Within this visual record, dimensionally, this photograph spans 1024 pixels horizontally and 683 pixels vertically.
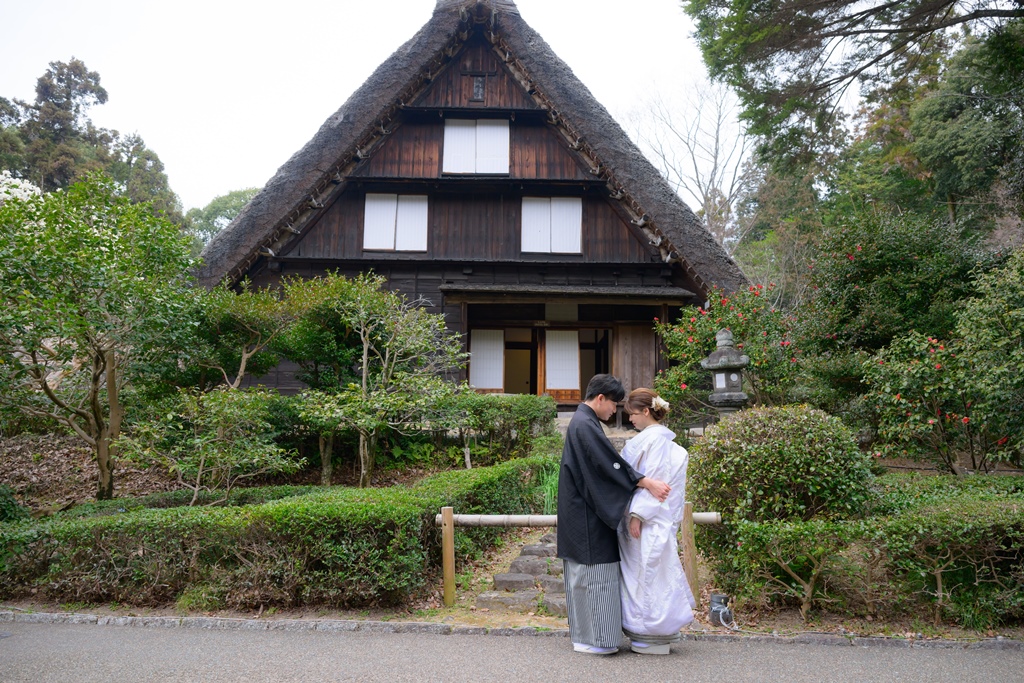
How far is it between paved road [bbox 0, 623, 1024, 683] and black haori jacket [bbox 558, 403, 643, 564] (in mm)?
545

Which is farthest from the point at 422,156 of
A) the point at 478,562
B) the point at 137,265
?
the point at 478,562

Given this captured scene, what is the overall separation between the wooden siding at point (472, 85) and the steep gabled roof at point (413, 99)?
16 centimetres

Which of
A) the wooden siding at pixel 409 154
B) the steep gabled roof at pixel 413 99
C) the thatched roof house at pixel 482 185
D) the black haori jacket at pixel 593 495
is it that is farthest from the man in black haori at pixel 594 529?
the wooden siding at pixel 409 154

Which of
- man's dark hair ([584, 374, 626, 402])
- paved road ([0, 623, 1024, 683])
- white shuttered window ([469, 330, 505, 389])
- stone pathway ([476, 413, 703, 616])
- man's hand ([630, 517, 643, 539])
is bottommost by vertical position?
paved road ([0, 623, 1024, 683])

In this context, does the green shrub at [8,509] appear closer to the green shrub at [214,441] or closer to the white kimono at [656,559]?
the green shrub at [214,441]

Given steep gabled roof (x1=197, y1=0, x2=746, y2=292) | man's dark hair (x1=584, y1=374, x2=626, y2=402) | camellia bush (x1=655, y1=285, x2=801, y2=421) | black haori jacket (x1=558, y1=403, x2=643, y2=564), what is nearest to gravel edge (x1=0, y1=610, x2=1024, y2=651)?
black haori jacket (x1=558, y1=403, x2=643, y2=564)

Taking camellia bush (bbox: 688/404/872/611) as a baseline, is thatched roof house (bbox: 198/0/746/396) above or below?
above

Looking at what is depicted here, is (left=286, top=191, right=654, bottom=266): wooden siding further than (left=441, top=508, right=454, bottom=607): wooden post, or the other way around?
(left=286, top=191, right=654, bottom=266): wooden siding

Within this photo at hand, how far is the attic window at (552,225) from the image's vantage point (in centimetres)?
1231

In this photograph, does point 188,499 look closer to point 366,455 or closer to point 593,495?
point 366,455

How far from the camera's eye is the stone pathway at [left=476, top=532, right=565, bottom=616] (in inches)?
167

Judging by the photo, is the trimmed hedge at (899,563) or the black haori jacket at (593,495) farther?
the trimmed hedge at (899,563)

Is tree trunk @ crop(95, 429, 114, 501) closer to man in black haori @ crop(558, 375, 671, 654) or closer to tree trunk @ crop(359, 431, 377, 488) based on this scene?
tree trunk @ crop(359, 431, 377, 488)

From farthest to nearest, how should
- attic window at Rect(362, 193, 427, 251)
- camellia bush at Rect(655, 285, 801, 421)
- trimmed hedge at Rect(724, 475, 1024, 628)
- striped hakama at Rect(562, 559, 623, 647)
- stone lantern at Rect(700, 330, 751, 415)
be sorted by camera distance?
attic window at Rect(362, 193, 427, 251), camellia bush at Rect(655, 285, 801, 421), stone lantern at Rect(700, 330, 751, 415), trimmed hedge at Rect(724, 475, 1024, 628), striped hakama at Rect(562, 559, 623, 647)
